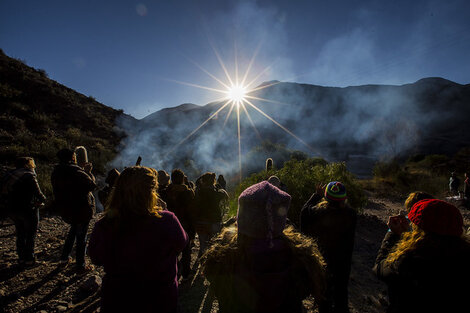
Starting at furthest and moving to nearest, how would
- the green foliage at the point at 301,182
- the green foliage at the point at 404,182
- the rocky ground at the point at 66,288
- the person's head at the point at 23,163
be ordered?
1. the green foliage at the point at 404,182
2. the green foliage at the point at 301,182
3. the person's head at the point at 23,163
4. the rocky ground at the point at 66,288

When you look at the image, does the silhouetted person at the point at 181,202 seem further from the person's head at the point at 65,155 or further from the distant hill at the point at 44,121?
the distant hill at the point at 44,121

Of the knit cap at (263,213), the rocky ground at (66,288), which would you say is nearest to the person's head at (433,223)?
the knit cap at (263,213)

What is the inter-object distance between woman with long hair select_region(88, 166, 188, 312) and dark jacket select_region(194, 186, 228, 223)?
2.05 meters

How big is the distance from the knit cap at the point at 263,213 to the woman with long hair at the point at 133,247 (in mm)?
492

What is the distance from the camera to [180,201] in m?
3.21

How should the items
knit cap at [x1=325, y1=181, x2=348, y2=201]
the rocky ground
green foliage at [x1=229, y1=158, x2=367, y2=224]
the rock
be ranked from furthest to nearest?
green foliage at [x1=229, y1=158, x2=367, y2=224]
the rock
the rocky ground
knit cap at [x1=325, y1=181, x2=348, y2=201]

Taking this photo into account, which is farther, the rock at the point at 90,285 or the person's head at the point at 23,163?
the person's head at the point at 23,163

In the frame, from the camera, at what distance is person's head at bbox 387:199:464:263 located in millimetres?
1174

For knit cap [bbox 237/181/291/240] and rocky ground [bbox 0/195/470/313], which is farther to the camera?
rocky ground [bbox 0/195/470/313]

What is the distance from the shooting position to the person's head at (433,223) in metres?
1.17

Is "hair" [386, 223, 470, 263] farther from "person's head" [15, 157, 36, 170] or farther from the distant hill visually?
the distant hill

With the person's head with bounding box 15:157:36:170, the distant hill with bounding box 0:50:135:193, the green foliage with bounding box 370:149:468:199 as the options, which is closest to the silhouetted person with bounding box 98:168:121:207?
the person's head with bounding box 15:157:36:170

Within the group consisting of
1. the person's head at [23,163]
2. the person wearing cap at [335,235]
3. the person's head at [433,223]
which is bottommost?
the person wearing cap at [335,235]

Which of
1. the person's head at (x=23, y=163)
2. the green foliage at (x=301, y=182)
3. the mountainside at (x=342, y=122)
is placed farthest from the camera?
the mountainside at (x=342, y=122)
